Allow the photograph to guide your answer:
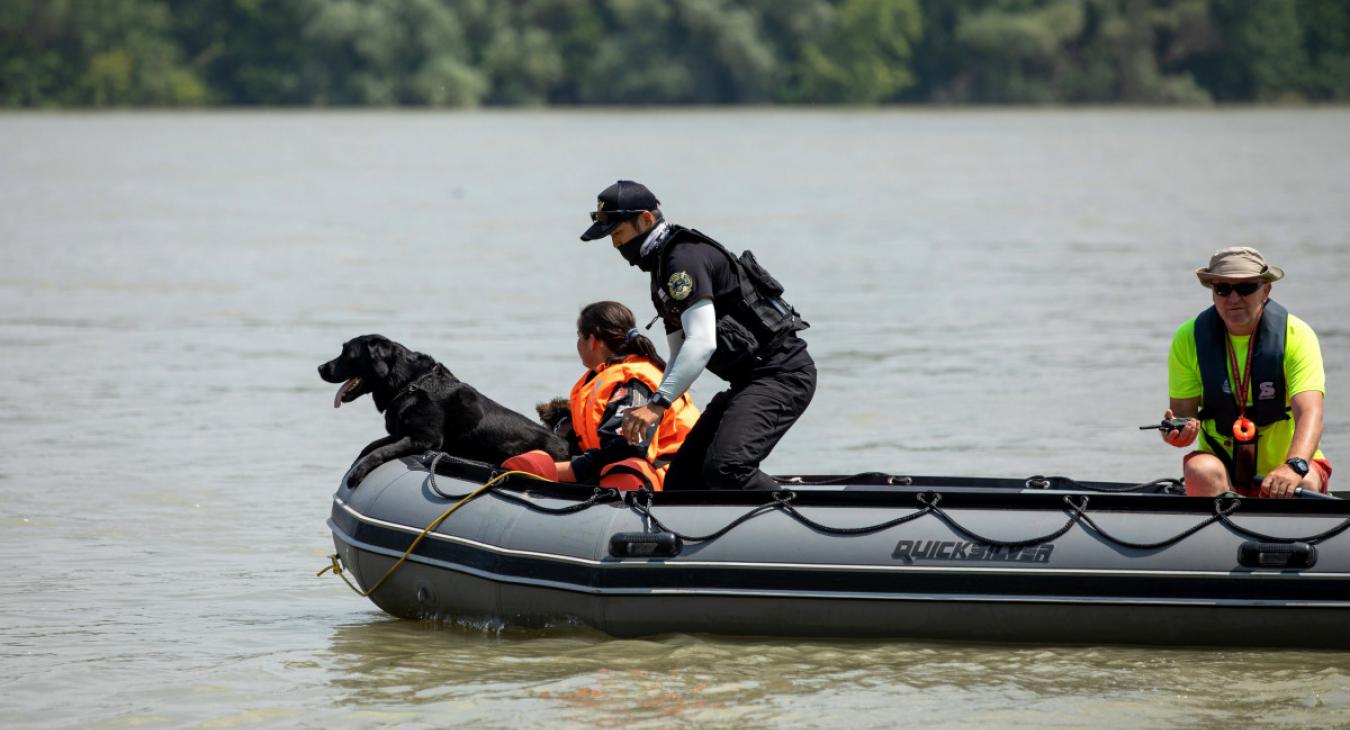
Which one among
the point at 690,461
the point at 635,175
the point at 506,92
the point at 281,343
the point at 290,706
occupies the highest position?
the point at 506,92

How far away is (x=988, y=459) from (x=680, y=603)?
4624 mm

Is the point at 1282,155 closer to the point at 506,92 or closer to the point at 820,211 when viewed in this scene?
the point at 820,211

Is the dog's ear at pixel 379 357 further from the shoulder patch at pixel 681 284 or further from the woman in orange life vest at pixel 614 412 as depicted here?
the shoulder patch at pixel 681 284

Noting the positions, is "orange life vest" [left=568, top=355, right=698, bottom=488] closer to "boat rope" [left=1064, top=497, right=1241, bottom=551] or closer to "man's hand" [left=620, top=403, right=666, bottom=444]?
"man's hand" [left=620, top=403, right=666, bottom=444]

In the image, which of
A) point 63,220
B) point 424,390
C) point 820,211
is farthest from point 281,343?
point 820,211

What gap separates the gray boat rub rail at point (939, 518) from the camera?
6.65m

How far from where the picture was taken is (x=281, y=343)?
54.1 feet

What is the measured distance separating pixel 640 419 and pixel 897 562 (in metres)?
1.01

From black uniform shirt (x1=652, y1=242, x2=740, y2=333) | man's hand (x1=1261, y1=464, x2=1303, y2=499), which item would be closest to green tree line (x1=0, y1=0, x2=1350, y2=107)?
black uniform shirt (x1=652, y1=242, x2=740, y2=333)

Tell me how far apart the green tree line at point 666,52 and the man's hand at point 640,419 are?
55.0 meters

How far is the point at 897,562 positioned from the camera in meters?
6.79

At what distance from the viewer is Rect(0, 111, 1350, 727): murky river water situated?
666 centimetres

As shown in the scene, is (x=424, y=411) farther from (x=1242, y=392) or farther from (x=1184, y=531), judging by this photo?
(x=1242, y=392)

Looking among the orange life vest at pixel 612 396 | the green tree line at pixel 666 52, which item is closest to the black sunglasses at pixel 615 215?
the orange life vest at pixel 612 396
